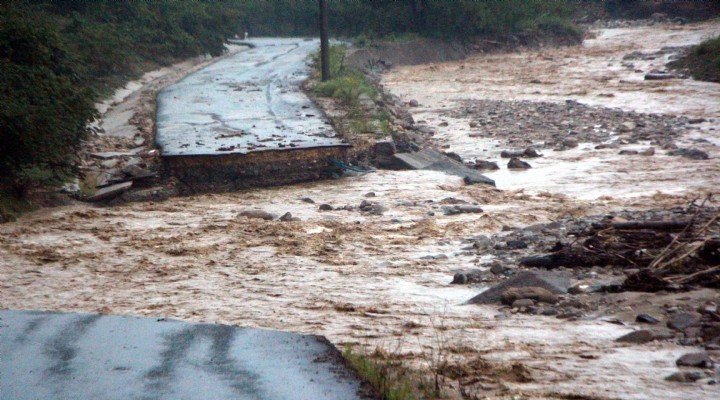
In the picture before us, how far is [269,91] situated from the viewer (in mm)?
18812

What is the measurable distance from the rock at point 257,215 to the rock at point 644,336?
18.3ft

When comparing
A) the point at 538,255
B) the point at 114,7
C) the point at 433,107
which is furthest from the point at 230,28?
the point at 538,255

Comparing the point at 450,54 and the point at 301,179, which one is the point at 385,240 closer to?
the point at 301,179

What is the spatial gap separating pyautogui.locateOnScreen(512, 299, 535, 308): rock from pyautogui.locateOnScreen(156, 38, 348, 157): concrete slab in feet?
22.9

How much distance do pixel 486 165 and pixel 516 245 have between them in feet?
20.6

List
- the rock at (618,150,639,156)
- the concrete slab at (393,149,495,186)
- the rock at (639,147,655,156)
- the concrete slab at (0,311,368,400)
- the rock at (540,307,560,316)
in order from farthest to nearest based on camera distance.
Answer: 1. the rock at (618,150,639,156)
2. the rock at (639,147,655,156)
3. the concrete slab at (393,149,495,186)
4. the rock at (540,307,560,316)
5. the concrete slab at (0,311,368,400)

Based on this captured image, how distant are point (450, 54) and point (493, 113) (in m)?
16.0

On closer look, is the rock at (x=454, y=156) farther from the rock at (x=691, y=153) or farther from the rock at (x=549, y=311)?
the rock at (x=549, y=311)

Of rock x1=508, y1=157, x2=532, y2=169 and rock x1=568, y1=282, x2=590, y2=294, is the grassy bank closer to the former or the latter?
rock x1=508, y1=157, x2=532, y2=169

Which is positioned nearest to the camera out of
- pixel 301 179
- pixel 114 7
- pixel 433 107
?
pixel 301 179

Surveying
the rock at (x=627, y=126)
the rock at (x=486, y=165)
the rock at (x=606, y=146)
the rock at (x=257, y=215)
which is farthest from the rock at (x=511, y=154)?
the rock at (x=257, y=215)

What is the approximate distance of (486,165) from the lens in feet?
45.2

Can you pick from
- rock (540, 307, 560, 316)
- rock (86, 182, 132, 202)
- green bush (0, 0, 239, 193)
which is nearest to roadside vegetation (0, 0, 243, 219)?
green bush (0, 0, 239, 193)

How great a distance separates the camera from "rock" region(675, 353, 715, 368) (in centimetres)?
410
